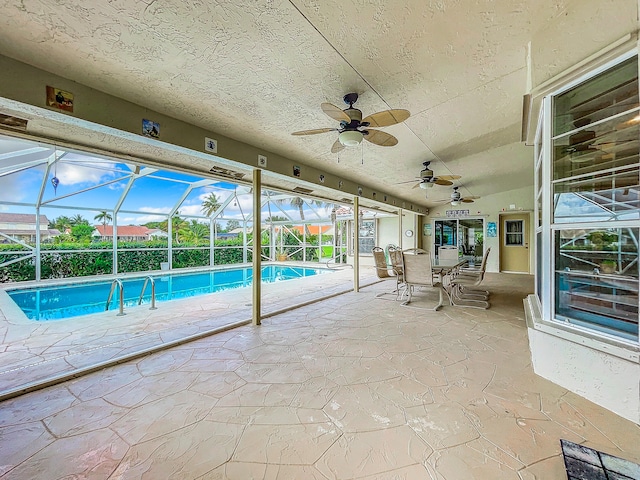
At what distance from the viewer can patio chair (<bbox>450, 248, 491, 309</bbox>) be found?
503 cm

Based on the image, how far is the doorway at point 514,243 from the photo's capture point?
9164 mm

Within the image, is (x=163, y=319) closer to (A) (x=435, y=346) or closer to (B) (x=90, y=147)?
(B) (x=90, y=147)

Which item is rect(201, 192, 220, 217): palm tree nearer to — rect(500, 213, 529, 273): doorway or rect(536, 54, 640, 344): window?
rect(500, 213, 529, 273): doorway

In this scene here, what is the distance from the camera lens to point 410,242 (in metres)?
11.5

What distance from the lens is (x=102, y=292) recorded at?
7.30 m

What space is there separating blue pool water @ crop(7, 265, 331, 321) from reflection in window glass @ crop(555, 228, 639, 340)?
278 inches

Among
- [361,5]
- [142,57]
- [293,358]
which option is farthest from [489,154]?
[142,57]

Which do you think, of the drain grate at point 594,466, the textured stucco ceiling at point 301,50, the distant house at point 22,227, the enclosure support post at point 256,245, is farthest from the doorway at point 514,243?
the distant house at point 22,227

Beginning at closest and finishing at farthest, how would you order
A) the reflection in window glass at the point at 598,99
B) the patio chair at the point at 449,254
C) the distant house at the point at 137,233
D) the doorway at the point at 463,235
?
the reflection in window glass at the point at 598,99 → the patio chair at the point at 449,254 → the doorway at the point at 463,235 → the distant house at the point at 137,233

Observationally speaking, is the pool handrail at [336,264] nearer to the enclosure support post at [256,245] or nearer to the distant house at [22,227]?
the enclosure support post at [256,245]

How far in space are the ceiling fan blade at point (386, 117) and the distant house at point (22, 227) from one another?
9.97m

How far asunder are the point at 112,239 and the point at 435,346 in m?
10.6

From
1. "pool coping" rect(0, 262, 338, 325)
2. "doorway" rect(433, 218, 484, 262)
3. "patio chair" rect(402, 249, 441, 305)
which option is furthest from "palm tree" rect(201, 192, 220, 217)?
"patio chair" rect(402, 249, 441, 305)

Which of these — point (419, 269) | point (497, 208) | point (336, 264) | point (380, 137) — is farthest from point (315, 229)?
point (380, 137)
